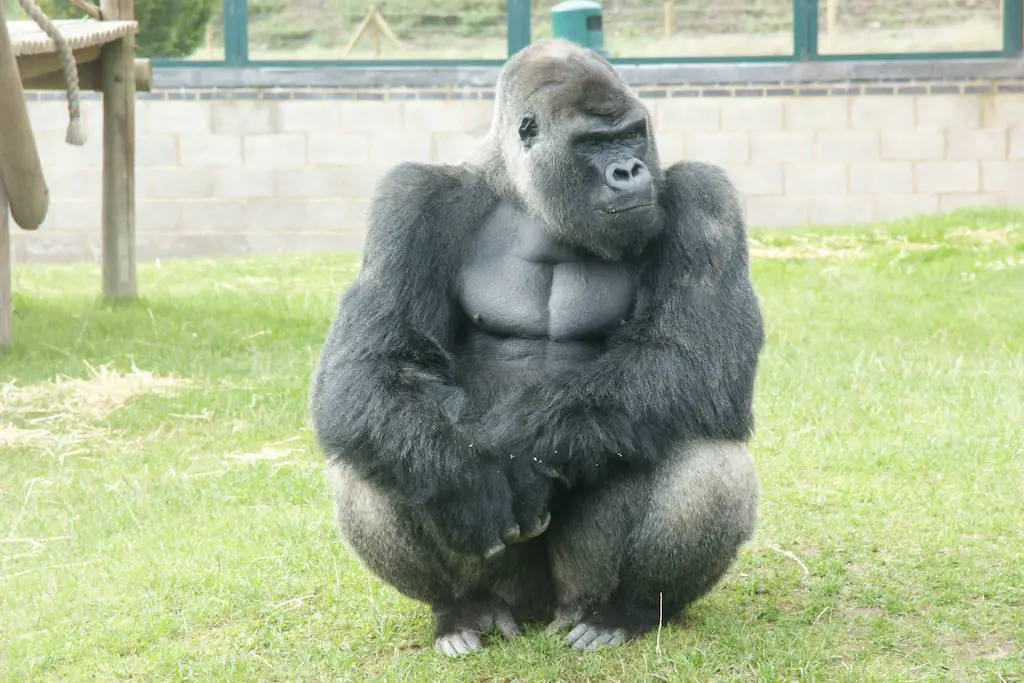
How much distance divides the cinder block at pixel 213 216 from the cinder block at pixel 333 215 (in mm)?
583

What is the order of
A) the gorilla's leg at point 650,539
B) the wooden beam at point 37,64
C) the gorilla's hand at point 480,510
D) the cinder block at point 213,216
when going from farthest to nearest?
the cinder block at point 213,216 < the wooden beam at point 37,64 < the gorilla's leg at point 650,539 < the gorilla's hand at point 480,510

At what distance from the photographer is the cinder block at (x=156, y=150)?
1170 cm

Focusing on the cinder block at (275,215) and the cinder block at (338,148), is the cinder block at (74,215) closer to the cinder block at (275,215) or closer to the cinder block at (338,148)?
the cinder block at (275,215)

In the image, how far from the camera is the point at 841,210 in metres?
11.7

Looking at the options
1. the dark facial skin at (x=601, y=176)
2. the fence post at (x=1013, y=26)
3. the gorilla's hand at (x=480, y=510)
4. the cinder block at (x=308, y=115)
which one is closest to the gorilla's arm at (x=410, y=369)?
the gorilla's hand at (x=480, y=510)

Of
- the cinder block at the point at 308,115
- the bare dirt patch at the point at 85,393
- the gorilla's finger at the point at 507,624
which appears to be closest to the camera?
the gorilla's finger at the point at 507,624

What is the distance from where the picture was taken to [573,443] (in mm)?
3123

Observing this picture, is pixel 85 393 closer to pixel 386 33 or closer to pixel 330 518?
pixel 330 518

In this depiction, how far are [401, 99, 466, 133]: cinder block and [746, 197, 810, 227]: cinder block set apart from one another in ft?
8.41

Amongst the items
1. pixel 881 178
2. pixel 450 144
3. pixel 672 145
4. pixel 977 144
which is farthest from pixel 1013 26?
pixel 450 144

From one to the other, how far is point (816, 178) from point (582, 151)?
29.1 feet

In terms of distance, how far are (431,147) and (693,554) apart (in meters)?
8.96

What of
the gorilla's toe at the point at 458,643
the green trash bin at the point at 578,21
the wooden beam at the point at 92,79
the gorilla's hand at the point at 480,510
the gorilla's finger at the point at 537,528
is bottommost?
the gorilla's toe at the point at 458,643

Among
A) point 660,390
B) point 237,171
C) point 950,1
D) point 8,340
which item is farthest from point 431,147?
point 660,390
